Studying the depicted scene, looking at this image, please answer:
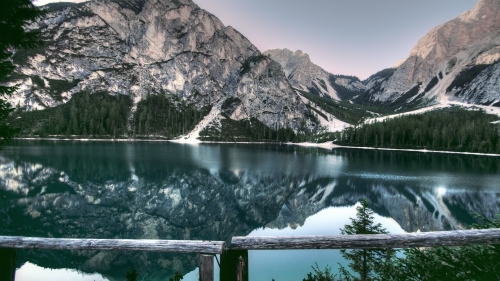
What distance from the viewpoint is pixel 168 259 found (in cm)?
2133

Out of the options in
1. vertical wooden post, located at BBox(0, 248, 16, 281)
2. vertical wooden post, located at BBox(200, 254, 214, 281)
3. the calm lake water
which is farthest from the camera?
the calm lake water

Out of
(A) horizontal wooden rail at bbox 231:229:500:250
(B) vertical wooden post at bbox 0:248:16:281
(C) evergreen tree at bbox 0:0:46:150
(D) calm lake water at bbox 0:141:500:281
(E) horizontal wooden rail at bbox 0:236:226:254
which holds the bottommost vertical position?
(D) calm lake water at bbox 0:141:500:281

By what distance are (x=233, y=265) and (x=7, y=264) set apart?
5283 mm

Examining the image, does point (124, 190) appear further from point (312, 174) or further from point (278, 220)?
point (312, 174)

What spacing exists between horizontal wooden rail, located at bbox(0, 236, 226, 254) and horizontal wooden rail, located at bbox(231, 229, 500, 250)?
546mm

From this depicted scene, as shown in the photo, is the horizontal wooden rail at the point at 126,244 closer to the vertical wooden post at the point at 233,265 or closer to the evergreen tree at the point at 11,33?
the vertical wooden post at the point at 233,265

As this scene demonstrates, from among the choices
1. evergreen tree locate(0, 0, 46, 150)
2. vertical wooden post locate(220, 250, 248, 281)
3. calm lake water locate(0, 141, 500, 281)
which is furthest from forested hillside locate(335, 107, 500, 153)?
evergreen tree locate(0, 0, 46, 150)

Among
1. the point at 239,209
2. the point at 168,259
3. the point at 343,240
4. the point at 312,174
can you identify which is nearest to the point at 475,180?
the point at 312,174

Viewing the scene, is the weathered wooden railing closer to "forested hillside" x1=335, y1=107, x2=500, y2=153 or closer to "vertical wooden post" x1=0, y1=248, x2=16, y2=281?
"vertical wooden post" x1=0, y1=248, x2=16, y2=281

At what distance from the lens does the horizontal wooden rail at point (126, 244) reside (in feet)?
15.9

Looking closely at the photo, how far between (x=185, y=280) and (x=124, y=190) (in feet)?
103

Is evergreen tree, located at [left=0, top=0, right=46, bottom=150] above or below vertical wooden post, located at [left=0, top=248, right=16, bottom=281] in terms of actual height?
above

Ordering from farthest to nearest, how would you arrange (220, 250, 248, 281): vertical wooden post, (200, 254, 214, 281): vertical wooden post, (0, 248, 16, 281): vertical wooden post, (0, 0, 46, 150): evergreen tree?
1. (0, 0, 46, 150): evergreen tree
2. (0, 248, 16, 281): vertical wooden post
3. (220, 250, 248, 281): vertical wooden post
4. (200, 254, 214, 281): vertical wooden post

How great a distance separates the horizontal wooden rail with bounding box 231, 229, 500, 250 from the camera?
487 centimetres
